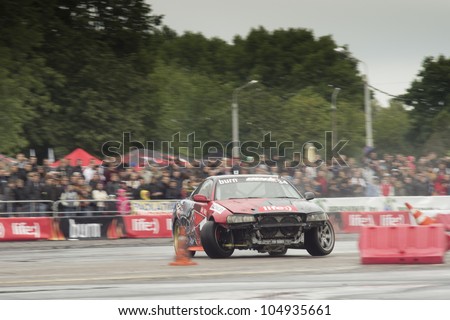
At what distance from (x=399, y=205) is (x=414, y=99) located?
2830 inches

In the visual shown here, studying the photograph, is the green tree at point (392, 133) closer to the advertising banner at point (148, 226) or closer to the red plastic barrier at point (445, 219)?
the advertising banner at point (148, 226)

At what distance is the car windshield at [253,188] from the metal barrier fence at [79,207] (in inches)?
410

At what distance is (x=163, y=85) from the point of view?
85688 mm

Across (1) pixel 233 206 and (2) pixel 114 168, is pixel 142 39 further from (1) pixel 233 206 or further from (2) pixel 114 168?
(1) pixel 233 206

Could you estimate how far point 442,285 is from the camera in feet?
40.4

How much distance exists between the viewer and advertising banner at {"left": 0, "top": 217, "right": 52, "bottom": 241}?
28656mm

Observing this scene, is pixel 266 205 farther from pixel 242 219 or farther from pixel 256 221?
pixel 242 219

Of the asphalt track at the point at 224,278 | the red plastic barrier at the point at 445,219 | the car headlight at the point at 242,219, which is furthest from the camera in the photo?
the red plastic barrier at the point at 445,219

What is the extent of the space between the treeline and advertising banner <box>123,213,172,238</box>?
2980 centimetres

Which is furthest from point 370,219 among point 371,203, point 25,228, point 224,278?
point 224,278

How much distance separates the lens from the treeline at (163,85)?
6397 cm

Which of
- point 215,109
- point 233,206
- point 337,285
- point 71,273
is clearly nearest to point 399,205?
point 233,206

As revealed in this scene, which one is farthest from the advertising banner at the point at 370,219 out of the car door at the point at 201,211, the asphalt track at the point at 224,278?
the car door at the point at 201,211

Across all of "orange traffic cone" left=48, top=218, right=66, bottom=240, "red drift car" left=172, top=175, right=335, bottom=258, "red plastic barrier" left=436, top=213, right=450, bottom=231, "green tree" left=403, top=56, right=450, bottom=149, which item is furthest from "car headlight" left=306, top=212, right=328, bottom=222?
"green tree" left=403, top=56, right=450, bottom=149
